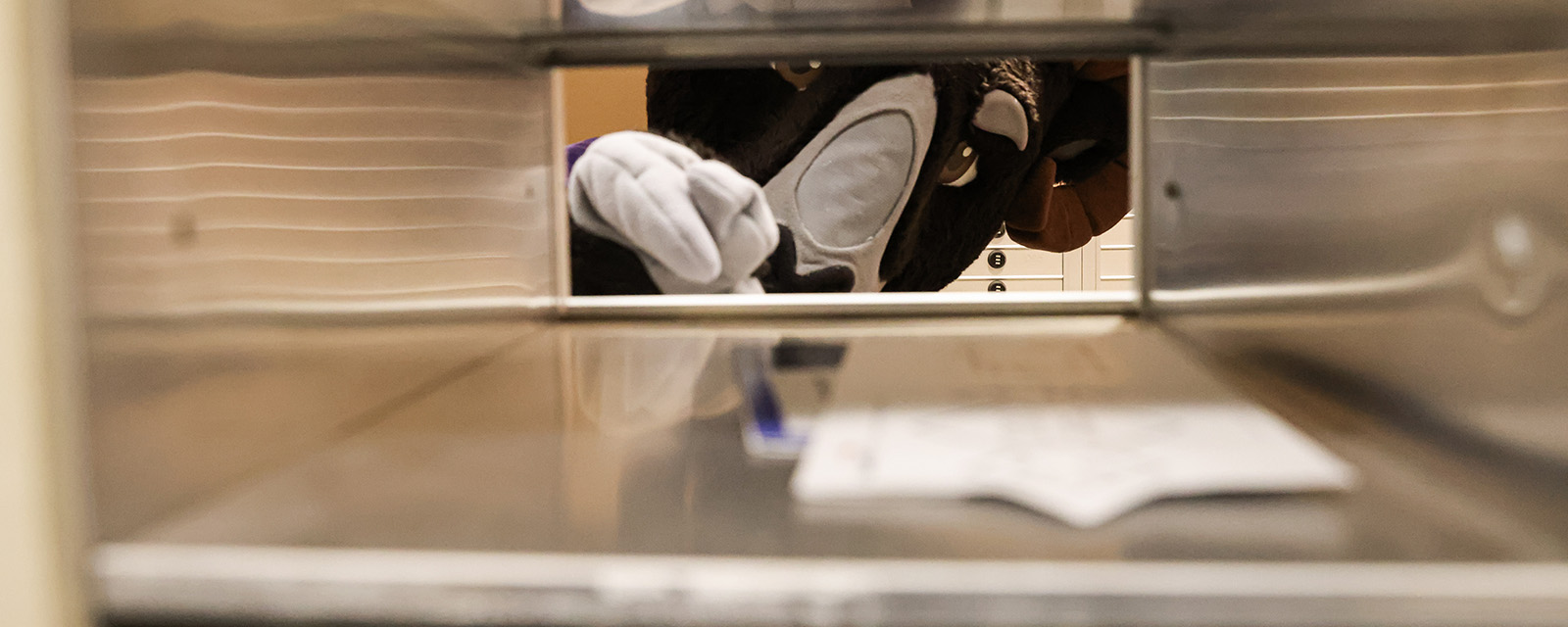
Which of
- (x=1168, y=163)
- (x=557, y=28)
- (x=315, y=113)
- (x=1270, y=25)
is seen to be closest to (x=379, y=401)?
(x=315, y=113)

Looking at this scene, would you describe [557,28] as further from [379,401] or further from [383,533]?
[383,533]

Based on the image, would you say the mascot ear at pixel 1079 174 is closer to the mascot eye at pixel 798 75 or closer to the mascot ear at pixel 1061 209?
the mascot ear at pixel 1061 209

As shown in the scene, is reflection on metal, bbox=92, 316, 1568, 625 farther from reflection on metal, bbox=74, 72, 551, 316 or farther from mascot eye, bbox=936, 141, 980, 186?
mascot eye, bbox=936, 141, 980, 186

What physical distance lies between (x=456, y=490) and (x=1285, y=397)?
1.49ft

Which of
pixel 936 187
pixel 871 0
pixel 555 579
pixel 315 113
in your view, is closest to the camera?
pixel 555 579

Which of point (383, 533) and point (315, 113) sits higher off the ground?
point (315, 113)

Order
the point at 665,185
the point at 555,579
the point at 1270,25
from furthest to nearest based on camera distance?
the point at 665,185
the point at 1270,25
the point at 555,579

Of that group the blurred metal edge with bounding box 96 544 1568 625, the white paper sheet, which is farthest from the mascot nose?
the blurred metal edge with bounding box 96 544 1568 625

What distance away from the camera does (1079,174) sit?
118 cm

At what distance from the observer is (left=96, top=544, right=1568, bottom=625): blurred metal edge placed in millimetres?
286

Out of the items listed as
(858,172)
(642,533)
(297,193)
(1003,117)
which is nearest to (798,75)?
(858,172)

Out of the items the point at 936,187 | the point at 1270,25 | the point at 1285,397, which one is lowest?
the point at 1285,397

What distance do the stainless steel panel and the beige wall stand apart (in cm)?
59

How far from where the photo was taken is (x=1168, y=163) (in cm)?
91
